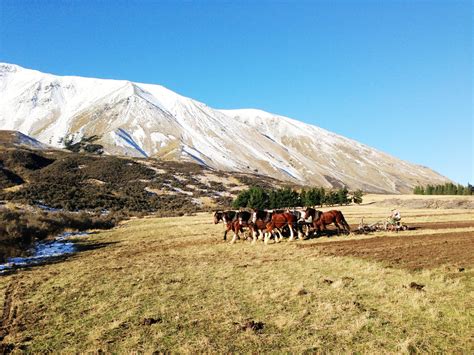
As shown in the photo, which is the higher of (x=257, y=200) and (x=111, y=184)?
(x=111, y=184)

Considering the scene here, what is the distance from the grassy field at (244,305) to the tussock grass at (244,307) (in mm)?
31

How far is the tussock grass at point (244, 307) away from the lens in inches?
332

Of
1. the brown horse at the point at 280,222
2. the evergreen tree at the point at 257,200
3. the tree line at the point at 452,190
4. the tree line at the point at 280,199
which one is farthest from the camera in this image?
the tree line at the point at 452,190

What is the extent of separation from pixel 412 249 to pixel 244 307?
1220 centimetres

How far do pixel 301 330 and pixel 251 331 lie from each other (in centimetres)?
116

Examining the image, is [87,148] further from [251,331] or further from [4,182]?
[251,331]

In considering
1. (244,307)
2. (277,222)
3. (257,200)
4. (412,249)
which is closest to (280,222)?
(277,222)

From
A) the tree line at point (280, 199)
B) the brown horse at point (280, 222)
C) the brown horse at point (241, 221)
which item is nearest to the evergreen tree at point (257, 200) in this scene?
the tree line at point (280, 199)

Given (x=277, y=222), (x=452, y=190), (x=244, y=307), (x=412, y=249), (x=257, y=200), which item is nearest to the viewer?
(x=244, y=307)

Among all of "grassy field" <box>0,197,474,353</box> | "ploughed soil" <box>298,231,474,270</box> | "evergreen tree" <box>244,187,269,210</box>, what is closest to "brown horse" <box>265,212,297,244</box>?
"ploughed soil" <box>298,231,474,270</box>

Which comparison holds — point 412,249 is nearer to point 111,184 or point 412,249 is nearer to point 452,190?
point 111,184

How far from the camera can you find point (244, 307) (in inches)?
427

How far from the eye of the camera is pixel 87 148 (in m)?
174

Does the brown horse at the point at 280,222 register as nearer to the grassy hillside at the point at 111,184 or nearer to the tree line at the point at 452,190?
the grassy hillside at the point at 111,184
